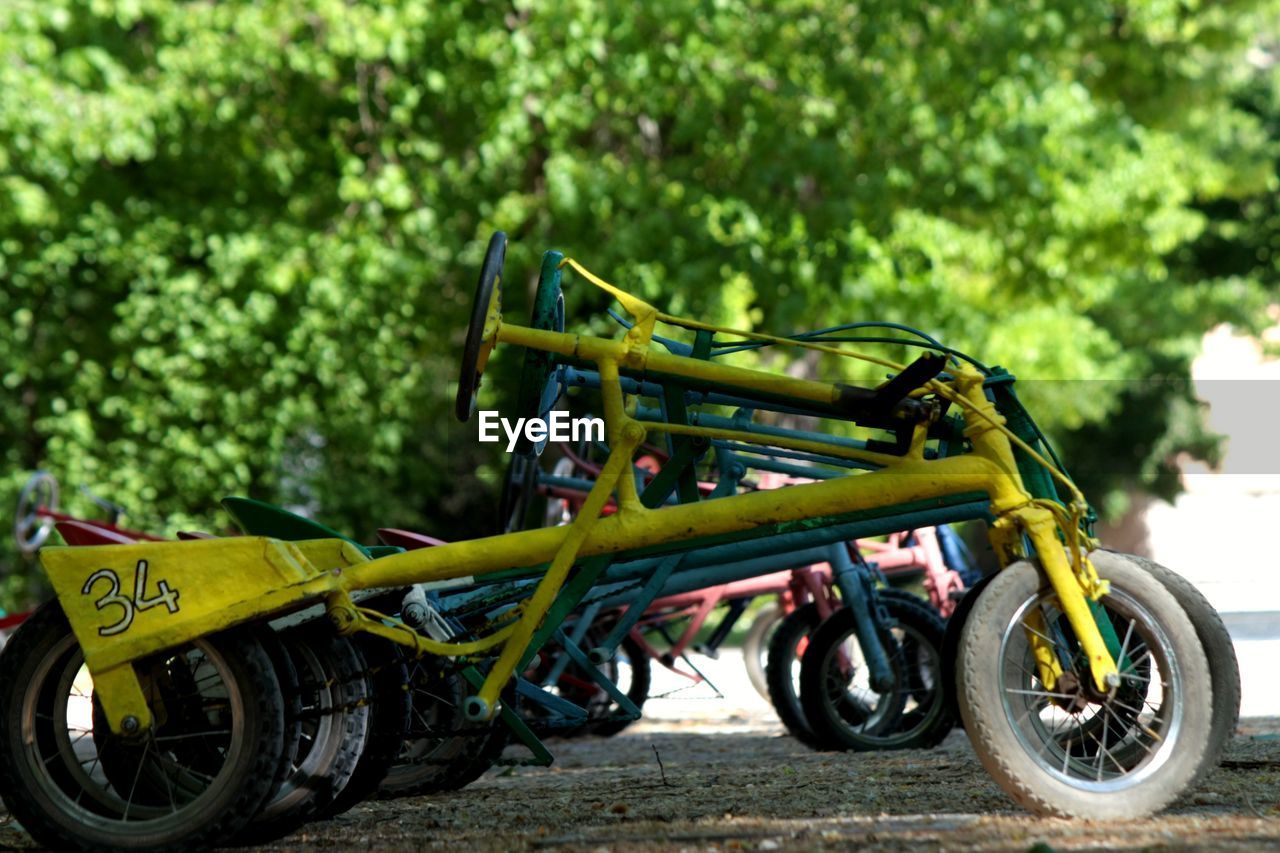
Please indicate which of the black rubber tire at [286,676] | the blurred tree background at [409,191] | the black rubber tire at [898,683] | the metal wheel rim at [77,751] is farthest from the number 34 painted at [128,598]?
the blurred tree background at [409,191]

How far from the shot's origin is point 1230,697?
438cm

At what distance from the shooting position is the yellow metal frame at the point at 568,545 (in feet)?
14.4

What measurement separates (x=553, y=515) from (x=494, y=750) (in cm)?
398

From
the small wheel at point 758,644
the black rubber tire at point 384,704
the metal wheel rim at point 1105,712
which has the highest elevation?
the metal wheel rim at point 1105,712

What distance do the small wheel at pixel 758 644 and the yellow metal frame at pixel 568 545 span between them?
17.5ft

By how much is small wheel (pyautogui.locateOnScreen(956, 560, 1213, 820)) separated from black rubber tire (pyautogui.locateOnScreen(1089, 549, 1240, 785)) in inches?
1.3

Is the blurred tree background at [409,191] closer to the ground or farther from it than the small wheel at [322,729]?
farther from it

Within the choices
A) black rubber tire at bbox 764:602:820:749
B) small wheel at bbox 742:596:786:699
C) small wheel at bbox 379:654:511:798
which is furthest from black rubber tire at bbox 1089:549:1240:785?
small wheel at bbox 742:596:786:699

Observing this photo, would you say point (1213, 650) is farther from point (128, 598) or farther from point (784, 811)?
point (128, 598)

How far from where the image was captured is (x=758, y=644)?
10289 millimetres

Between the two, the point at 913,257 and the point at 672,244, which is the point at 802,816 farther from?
the point at 913,257

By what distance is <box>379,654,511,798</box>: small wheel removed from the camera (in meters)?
5.12

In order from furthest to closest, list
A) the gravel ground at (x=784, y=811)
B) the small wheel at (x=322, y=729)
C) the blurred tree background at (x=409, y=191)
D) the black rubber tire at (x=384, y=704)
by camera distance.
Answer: the blurred tree background at (x=409, y=191)
the black rubber tire at (x=384, y=704)
the small wheel at (x=322, y=729)
the gravel ground at (x=784, y=811)

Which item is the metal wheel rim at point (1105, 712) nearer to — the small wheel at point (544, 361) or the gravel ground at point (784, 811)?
the gravel ground at point (784, 811)
